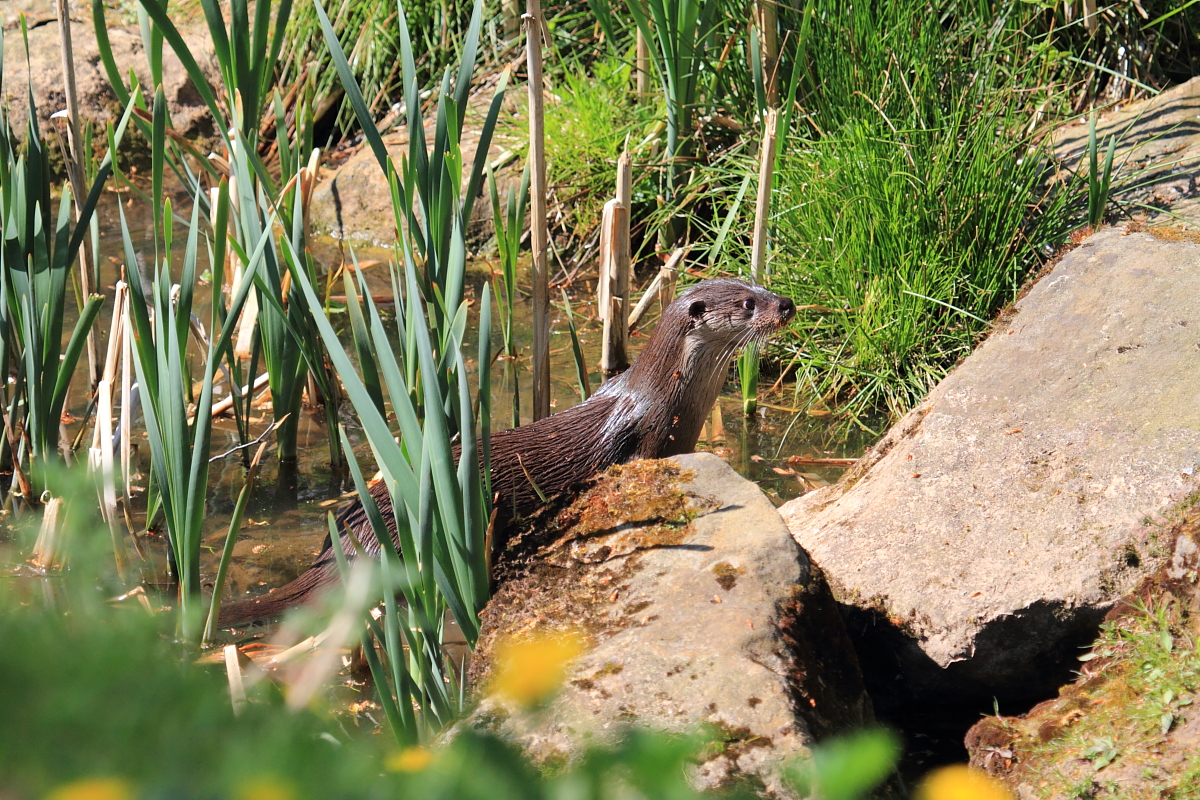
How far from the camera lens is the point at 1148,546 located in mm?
2016

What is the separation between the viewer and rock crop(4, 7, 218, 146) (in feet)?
23.0

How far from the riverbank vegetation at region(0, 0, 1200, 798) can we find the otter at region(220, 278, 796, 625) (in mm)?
214

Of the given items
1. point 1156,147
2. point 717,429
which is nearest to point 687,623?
point 717,429

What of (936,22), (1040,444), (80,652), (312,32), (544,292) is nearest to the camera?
(80,652)

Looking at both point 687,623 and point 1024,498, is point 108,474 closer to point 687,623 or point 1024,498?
point 687,623

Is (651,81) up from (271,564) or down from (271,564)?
up

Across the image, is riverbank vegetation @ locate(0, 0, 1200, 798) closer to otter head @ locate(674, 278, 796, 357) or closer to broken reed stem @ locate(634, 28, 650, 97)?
broken reed stem @ locate(634, 28, 650, 97)

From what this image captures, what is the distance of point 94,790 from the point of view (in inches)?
13.3

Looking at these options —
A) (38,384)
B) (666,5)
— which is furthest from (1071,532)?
(666,5)

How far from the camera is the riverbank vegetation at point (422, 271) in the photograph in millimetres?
453

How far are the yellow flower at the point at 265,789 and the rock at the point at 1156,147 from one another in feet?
12.0

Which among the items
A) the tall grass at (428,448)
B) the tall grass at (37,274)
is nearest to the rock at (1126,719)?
the tall grass at (428,448)

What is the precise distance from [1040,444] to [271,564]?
2.02 m

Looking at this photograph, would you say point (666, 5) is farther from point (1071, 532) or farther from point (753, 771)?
point (753, 771)
